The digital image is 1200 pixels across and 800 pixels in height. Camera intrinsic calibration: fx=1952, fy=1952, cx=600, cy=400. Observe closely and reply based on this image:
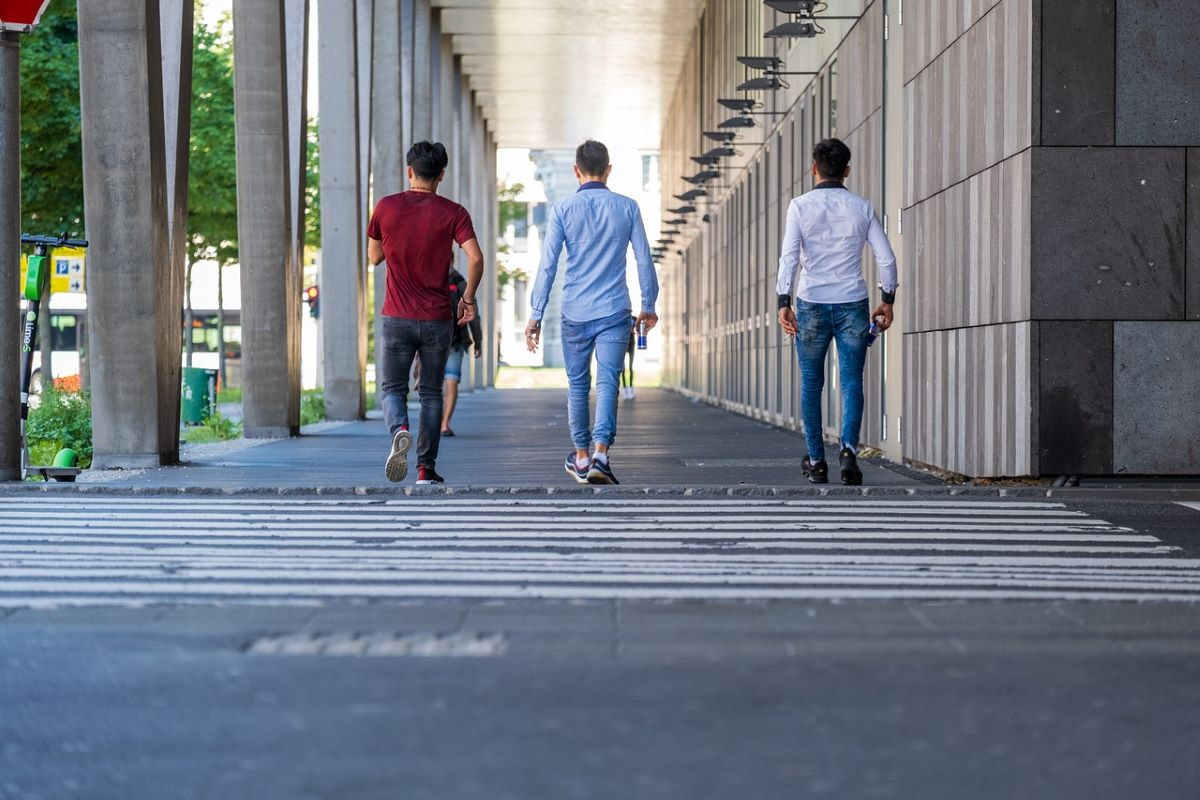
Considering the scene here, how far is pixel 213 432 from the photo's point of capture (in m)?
21.8

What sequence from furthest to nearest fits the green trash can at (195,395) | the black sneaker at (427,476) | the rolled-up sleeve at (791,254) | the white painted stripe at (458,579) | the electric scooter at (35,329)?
the green trash can at (195,395) → the electric scooter at (35,329) → the rolled-up sleeve at (791,254) → the black sneaker at (427,476) → the white painted stripe at (458,579)

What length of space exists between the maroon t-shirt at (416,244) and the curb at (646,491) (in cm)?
117

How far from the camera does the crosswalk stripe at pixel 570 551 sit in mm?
6551

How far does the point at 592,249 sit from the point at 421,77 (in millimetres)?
28880

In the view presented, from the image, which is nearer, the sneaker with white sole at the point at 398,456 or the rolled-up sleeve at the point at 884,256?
the sneaker with white sole at the point at 398,456

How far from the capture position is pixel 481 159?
6125cm

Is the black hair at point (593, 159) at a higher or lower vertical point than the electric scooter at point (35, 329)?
higher

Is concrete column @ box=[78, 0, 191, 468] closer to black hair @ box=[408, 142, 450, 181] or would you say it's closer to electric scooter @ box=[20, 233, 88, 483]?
electric scooter @ box=[20, 233, 88, 483]

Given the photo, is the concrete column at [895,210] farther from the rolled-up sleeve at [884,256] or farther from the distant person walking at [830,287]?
the distant person walking at [830,287]

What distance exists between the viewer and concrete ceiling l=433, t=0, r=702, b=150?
149ft

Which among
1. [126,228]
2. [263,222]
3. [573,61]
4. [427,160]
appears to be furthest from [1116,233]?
[573,61]

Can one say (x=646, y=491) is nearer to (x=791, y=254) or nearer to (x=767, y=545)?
(x=791, y=254)

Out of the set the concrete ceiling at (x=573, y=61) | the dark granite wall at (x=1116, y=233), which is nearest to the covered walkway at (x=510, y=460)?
the dark granite wall at (x=1116, y=233)

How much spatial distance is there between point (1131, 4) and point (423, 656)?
288 inches
